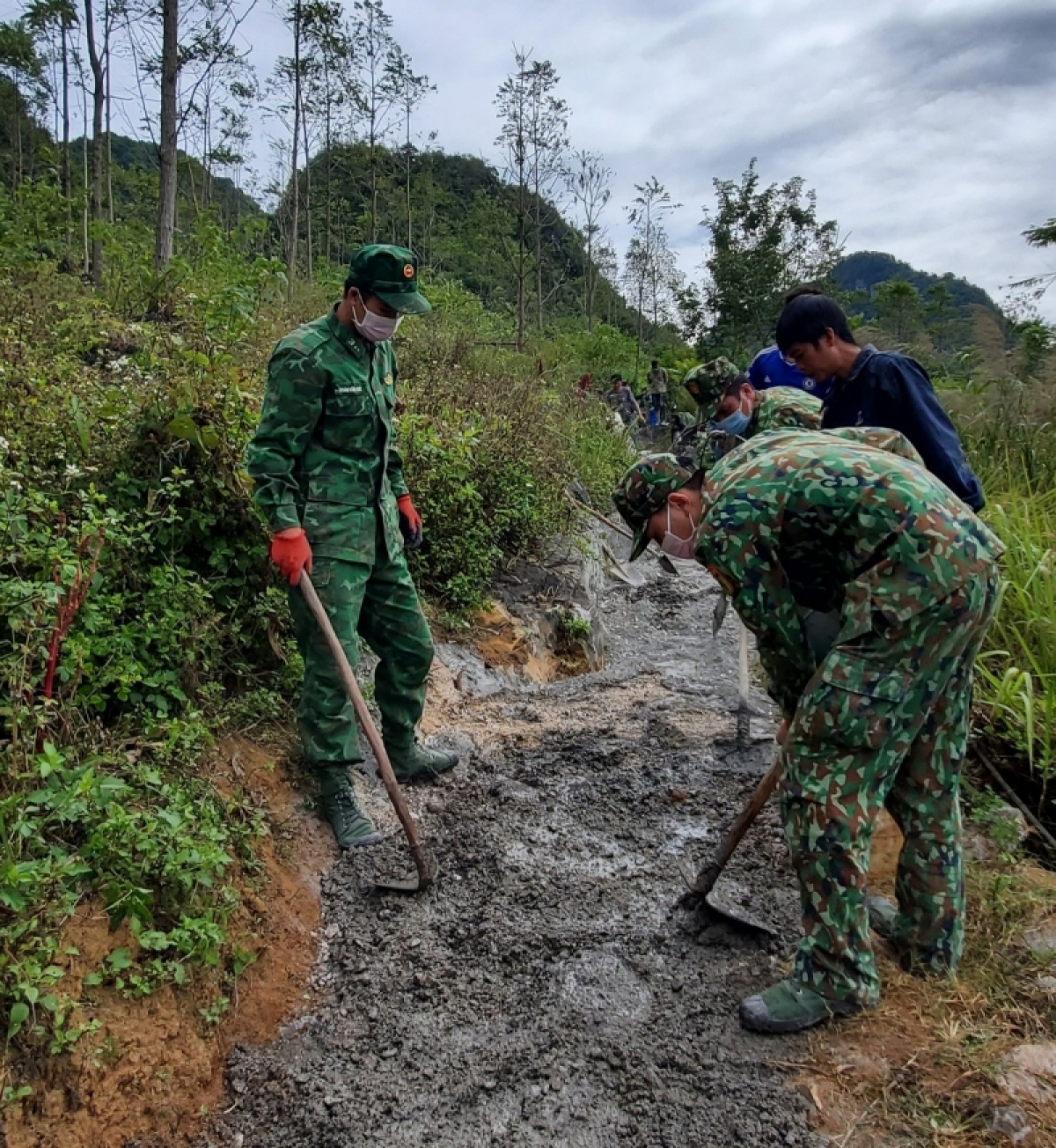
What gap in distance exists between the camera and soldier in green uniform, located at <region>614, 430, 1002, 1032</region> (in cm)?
176

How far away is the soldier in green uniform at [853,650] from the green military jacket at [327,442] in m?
1.30

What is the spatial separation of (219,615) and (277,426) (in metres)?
0.76

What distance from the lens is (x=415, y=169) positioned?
96.5 ft

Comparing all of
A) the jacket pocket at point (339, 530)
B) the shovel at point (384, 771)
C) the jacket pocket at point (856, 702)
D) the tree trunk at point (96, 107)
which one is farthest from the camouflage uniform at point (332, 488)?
the tree trunk at point (96, 107)

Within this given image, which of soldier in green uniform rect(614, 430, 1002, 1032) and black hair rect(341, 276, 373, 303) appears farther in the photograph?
black hair rect(341, 276, 373, 303)

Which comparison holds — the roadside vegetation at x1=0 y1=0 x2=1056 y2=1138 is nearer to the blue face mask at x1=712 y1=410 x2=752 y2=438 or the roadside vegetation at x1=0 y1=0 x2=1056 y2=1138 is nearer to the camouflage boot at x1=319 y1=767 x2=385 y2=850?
the camouflage boot at x1=319 y1=767 x2=385 y2=850

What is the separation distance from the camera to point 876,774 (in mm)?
1858

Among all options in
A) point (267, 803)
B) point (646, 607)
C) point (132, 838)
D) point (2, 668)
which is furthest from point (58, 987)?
point (646, 607)

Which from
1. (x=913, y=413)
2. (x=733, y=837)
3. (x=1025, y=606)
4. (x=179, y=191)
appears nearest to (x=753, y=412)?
(x=913, y=413)

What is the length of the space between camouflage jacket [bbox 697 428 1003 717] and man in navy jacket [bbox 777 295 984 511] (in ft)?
2.53

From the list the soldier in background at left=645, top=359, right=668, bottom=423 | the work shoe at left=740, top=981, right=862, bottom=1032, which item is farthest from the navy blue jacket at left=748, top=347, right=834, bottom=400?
the soldier in background at left=645, top=359, right=668, bottom=423

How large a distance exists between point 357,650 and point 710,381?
2.15m

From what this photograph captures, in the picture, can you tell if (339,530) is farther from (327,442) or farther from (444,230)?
(444,230)

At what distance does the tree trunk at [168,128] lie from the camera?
272 inches
